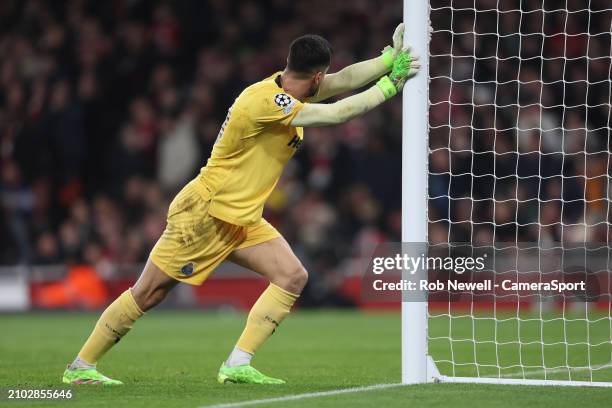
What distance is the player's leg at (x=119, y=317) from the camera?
743 centimetres

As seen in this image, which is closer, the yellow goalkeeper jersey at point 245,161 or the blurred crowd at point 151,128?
the yellow goalkeeper jersey at point 245,161

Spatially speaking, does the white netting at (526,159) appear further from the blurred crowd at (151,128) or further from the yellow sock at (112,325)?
the yellow sock at (112,325)

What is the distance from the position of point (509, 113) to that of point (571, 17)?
1.95 metres

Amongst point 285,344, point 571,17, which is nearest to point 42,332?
point 285,344

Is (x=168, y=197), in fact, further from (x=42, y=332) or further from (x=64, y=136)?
(x=42, y=332)

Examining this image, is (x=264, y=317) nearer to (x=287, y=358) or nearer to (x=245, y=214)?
(x=245, y=214)

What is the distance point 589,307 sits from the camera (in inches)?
611

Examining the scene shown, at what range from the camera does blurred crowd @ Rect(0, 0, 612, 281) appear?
15.1 m

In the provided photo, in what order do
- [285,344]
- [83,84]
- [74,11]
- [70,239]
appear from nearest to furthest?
[285,344], [70,239], [83,84], [74,11]

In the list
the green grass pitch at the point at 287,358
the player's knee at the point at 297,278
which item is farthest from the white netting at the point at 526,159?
the player's knee at the point at 297,278

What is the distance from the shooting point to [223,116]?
17.4m

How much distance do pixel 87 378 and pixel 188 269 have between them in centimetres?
96

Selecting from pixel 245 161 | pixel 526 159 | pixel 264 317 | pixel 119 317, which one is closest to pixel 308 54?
pixel 245 161

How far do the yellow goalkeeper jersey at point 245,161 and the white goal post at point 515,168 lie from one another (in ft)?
2.71
